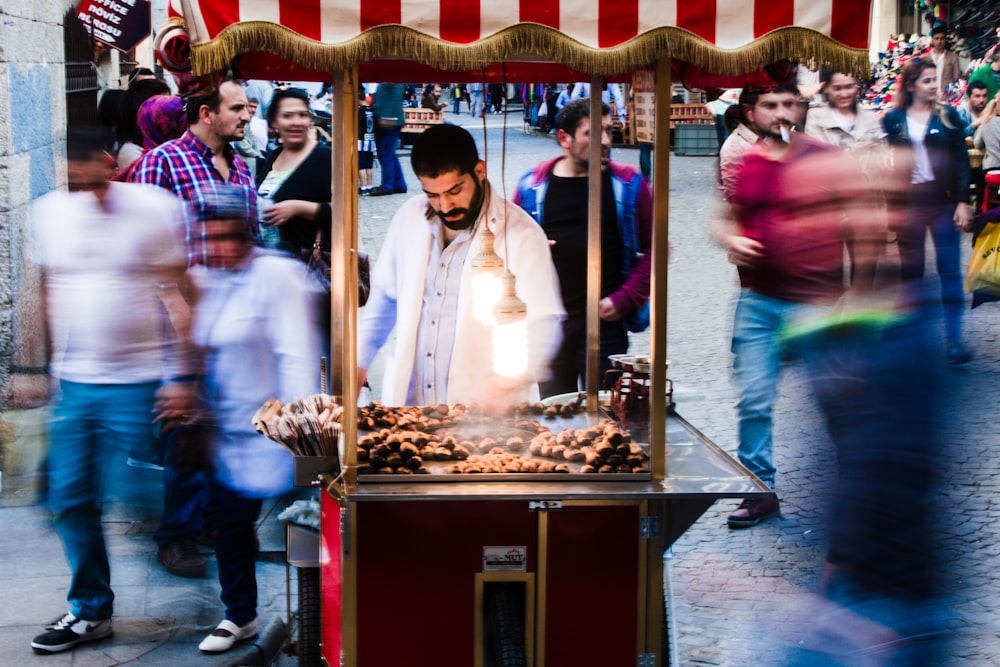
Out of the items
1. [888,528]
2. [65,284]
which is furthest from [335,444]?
[888,528]

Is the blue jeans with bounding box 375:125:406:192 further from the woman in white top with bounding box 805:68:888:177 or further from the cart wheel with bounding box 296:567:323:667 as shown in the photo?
the cart wheel with bounding box 296:567:323:667

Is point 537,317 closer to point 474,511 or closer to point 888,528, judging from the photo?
point 474,511

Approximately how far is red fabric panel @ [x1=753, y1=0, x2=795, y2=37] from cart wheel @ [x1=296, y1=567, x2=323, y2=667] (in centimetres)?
247

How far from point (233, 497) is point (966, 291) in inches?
295

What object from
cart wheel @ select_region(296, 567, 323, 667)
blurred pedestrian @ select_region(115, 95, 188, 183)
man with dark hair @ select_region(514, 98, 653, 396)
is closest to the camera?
cart wheel @ select_region(296, 567, 323, 667)

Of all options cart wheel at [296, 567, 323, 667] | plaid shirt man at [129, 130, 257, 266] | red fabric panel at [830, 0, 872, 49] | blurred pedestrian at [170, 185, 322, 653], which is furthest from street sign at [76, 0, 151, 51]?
red fabric panel at [830, 0, 872, 49]

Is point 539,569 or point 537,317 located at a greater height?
point 537,317

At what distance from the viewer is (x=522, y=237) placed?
227 inches

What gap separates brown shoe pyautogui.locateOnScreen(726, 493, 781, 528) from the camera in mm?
6719

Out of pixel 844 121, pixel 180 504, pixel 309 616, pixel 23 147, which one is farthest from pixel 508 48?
pixel 23 147

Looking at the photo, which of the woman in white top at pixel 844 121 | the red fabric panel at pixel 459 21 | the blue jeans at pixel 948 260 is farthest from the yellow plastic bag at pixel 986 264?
the red fabric panel at pixel 459 21

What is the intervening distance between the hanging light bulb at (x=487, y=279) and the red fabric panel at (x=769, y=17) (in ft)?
4.65

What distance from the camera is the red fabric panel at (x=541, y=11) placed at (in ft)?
12.7

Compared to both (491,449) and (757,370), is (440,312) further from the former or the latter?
(757,370)
